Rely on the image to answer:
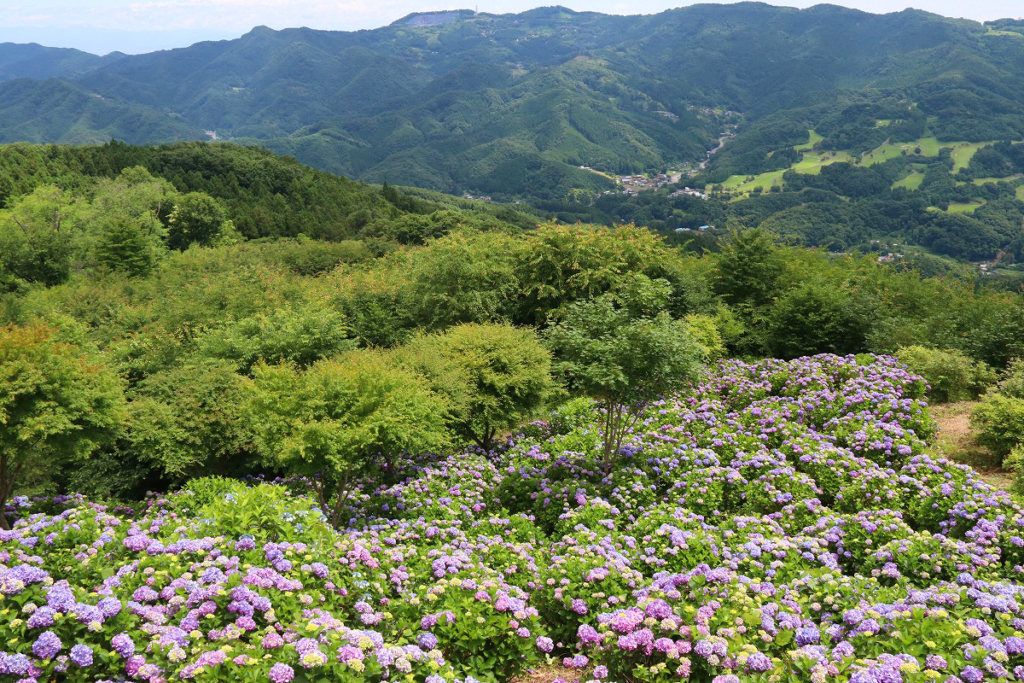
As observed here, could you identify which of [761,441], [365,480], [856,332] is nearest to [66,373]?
[365,480]

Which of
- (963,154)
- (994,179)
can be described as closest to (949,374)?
(994,179)

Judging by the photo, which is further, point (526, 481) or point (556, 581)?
point (526, 481)

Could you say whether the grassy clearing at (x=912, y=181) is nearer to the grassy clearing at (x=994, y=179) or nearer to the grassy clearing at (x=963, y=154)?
the grassy clearing at (x=963, y=154)

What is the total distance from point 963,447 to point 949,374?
12.1 feet

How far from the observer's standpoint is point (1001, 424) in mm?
10297

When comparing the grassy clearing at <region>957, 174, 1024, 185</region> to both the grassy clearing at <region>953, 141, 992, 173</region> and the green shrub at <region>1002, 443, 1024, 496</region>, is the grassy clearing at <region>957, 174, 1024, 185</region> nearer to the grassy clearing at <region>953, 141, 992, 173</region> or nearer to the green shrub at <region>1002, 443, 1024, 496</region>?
the grassy clearing at <region>953, 141, 992, 173</region>

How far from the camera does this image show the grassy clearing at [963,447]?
9928 millimetres

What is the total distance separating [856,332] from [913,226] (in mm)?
165403

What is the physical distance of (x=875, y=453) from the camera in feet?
31.7

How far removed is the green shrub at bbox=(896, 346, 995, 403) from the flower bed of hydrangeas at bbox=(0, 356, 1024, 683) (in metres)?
5.91

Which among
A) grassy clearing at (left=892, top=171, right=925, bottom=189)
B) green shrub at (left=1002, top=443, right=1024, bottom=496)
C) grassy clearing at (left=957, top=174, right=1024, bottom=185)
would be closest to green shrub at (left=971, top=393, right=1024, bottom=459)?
green shrub at (left=1002, top=443, right=1024, bottom=496)

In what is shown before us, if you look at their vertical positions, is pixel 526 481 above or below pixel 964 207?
below

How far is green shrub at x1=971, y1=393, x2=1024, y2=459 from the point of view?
10102 millimetres

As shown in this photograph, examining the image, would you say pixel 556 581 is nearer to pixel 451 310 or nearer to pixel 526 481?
pixel 526 481
